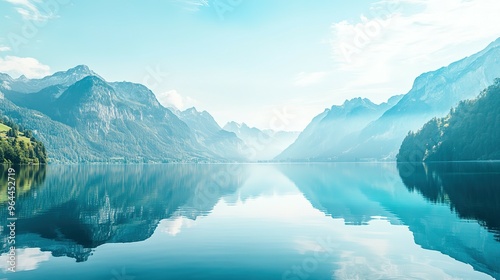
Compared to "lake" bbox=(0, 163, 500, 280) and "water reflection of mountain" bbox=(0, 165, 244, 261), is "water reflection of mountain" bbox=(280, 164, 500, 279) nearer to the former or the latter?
"lake" bbox=(0, 163, 500, 280)

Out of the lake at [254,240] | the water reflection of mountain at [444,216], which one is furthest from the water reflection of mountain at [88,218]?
the water reflection of mountain at [444,216]

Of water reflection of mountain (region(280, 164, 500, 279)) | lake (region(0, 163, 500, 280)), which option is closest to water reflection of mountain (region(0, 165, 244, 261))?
lake (region(0, 163, 500, 280))

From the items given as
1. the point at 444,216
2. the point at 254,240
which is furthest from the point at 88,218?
the point at 444,216

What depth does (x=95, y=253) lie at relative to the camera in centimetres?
3384

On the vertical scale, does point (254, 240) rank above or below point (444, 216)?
below

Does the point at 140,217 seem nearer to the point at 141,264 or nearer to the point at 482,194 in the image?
the point at 141,264

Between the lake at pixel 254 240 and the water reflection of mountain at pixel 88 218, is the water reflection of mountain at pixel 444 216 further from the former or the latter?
the water reflection of mountain at pixel 88 218

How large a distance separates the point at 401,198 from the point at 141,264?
61520 millimetres

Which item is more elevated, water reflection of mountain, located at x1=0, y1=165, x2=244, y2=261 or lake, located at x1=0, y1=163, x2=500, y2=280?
water reflection of mountain, located at x1=0, y1=165, x2=244, y2=261

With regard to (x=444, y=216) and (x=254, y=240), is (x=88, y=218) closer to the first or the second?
(x=254, y=240)

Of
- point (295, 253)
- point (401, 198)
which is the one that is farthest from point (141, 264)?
point (401, 198)


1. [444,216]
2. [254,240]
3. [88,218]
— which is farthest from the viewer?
[444,216]

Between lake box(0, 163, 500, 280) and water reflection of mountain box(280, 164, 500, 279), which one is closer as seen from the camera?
lake box(0, 163, 500, 280)

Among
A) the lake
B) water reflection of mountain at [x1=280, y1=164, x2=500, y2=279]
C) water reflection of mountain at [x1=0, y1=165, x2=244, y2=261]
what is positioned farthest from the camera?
water reflection of mountain at [x1=0, y1=165, x2=244, y2=261]
